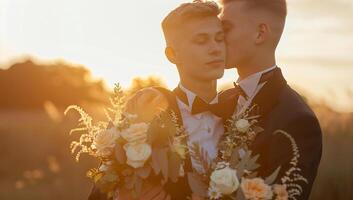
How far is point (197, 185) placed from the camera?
5539 millimetres

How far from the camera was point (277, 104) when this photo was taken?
609 cm

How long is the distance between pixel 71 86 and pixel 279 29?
129ft

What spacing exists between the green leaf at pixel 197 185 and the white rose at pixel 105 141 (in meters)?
0.55

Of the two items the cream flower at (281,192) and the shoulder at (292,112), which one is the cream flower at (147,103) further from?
the cream flower at (281,192)

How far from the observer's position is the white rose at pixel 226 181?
17.5 ft

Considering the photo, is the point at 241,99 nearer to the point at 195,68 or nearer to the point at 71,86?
the point at 195,68

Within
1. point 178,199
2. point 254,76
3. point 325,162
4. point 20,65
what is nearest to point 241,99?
point 254,76

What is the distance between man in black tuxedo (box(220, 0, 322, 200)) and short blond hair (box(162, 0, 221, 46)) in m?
0.26

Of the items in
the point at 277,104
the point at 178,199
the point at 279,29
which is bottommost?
the point at 178,199

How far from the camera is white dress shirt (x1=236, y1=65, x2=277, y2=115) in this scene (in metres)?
6.21

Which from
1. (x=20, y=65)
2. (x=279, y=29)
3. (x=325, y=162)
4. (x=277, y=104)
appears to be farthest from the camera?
(x=20, y=65)

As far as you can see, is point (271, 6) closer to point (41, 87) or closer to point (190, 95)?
point (190, 95)

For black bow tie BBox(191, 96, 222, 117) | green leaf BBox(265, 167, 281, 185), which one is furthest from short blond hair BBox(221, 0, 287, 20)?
green leaf BBox(265, 167, 281, 185)

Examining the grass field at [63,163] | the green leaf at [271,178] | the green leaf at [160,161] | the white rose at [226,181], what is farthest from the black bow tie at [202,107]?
the grass field at [63,163]
